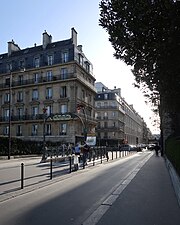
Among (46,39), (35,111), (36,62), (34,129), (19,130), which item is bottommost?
(19,130)

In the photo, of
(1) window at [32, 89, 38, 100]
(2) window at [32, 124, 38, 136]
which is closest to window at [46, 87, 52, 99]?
(1) window at [32, 89, 38, 100]

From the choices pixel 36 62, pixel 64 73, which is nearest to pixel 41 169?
pixel 64 73

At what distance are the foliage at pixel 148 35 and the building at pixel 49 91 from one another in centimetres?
4207

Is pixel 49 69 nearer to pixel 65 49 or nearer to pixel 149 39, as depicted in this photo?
pixel 65 49

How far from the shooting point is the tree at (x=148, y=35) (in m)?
7.74

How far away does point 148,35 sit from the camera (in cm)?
823

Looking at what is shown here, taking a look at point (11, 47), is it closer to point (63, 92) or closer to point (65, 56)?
point (65, 56)

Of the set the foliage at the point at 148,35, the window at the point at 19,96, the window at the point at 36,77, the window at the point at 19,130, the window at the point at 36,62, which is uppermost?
the window at the point at 36,62

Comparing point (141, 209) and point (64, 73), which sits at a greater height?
point (64, 73)

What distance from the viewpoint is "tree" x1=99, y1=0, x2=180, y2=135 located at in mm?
7742

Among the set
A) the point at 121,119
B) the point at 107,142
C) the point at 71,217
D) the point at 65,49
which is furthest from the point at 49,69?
the point at 71,217

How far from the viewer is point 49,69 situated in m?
57.1

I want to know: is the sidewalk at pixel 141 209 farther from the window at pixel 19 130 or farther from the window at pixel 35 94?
the window at pixel 19 130

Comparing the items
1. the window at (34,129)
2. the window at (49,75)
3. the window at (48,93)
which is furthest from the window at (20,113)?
the window at (49,75)
